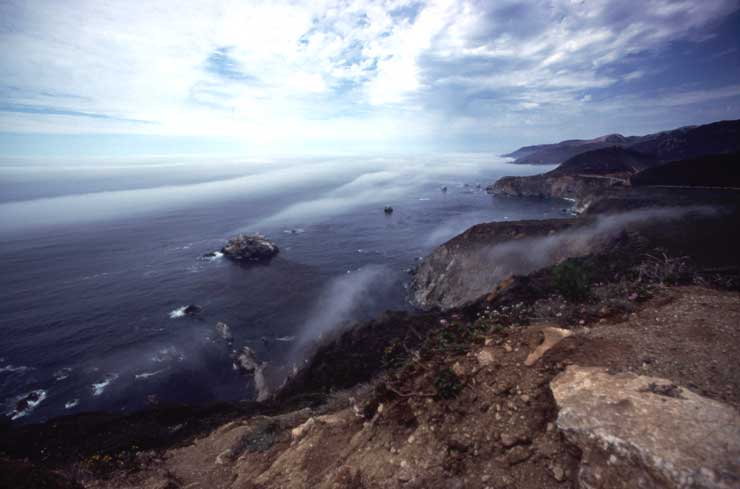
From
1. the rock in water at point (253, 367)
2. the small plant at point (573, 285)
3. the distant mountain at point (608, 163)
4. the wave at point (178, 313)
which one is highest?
the distant mountain at point (608, 163)

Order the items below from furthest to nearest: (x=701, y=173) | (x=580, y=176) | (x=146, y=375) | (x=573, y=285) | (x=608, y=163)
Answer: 1. (x=608, y=163)
2. (x=580, y=176)
3. (x=701, y=173)
4. (x=146, y=375)
5. (x=573, y=285)

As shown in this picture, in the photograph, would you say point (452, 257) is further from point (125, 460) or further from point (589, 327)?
point (125, 460)

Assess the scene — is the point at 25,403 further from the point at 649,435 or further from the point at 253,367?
the point at 649,435

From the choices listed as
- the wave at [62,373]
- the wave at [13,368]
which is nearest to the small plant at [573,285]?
the wave at [62,373]

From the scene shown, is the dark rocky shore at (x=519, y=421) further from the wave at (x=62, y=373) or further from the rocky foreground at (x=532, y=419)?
the wave at (x=62, y=373)

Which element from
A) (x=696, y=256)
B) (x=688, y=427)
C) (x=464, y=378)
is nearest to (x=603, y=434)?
(x=688, y=427)

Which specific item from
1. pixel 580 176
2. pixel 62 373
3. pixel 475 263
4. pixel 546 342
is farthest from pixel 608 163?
pixel 62 373
